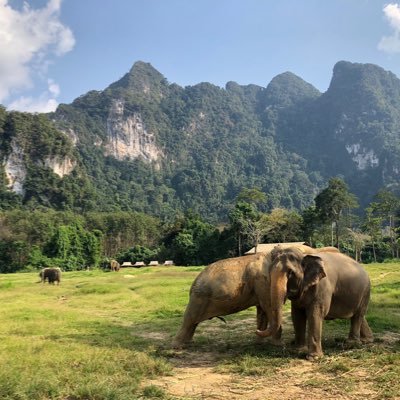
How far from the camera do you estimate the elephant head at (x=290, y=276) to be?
8469mm

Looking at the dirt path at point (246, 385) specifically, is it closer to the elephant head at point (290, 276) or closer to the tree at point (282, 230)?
the elephant head at point (290, 276)

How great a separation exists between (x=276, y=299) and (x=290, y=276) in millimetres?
670

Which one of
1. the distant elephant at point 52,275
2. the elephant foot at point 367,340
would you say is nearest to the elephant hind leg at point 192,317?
the elephant foot at point 367,340

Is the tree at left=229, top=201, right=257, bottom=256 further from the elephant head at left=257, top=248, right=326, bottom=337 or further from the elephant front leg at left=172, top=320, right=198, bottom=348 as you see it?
the elephant head at left=257, top=248, right=326, bottom=337

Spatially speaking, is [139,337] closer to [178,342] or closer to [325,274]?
[178,342]

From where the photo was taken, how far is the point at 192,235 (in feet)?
263

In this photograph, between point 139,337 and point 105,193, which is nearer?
point 139,337

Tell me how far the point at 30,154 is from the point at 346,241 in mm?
109422

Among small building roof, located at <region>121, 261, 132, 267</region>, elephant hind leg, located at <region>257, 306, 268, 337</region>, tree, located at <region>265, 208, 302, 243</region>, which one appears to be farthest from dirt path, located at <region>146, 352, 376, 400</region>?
small building roof, located at <region>121, 261, 132, 267</region>

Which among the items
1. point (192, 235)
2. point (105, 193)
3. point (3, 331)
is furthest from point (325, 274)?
point (105, 193)

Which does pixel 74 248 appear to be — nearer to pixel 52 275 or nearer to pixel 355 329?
pixel 52 275

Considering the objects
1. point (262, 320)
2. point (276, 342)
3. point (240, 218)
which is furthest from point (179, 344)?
point (240, 218)

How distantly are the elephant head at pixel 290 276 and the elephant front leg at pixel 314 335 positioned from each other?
466mm

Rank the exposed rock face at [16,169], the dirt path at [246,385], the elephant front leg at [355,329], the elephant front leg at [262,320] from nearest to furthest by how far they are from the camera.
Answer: the dirt path at [246,385] → the elephant front leg at [355,329] → the elephant front leg at [262,320] → the exposed rock face at [16,169]
